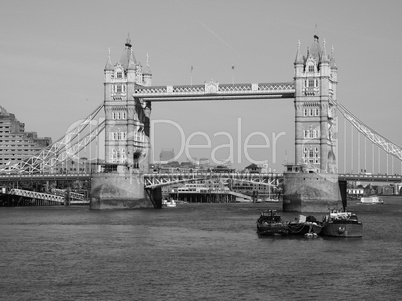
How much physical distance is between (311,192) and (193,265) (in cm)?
6119

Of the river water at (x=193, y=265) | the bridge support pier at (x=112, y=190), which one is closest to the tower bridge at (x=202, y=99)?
the bridge support pier at (x=112, y=190)

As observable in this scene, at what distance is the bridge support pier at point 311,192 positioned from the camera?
11544cm

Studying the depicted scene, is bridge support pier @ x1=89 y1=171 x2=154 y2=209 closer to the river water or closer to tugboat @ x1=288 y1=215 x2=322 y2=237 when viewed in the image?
the river water

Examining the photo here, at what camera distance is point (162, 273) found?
2088 inches

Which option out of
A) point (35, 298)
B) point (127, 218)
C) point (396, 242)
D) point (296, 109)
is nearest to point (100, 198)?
point (127, 218)

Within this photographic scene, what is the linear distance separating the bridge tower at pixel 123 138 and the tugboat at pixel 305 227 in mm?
51764

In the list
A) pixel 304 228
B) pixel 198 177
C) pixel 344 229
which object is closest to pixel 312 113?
pixel 198 177

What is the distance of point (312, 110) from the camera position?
401 feet

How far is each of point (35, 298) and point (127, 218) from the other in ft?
196

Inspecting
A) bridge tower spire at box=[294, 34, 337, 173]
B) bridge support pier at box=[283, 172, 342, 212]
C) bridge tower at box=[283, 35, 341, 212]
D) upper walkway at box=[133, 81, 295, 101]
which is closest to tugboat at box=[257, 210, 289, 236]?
bridge support pier at box=[283, 172, 342, 212]

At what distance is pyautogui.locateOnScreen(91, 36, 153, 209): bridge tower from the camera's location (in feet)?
417

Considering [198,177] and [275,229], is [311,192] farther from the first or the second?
[275,229]

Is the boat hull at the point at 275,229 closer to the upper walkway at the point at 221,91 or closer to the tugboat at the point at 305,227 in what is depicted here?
the tugboat at the point at 305,227

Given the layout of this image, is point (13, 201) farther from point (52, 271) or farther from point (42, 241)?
point (52, 271)
